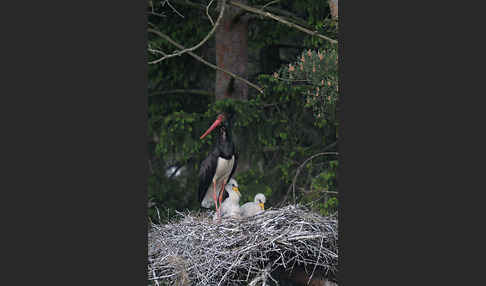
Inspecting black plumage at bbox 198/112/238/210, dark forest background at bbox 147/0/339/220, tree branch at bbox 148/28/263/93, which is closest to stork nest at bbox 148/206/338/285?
dark forest background at bbox 147/0/339/220

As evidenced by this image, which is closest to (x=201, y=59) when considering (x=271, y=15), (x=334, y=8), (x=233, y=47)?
(x=233, y=47)

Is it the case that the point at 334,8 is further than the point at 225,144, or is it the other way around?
the point at 225,144

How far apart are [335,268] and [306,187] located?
0.68 metres

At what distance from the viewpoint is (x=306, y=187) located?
4387mm

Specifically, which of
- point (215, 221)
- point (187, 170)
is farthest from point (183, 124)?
point (215, 221)

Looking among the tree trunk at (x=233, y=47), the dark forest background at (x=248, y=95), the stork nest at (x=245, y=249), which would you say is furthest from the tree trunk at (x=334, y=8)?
the stork nest at (x=245, y=249)

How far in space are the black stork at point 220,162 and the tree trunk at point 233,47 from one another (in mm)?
195

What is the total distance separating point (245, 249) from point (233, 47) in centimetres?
140

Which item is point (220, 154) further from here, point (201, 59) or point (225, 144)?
point (201, 59)

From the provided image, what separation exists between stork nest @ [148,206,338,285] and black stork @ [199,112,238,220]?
0.31 metres

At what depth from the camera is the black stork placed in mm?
4320

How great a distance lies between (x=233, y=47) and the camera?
433cm

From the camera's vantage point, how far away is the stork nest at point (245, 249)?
12.8 feet

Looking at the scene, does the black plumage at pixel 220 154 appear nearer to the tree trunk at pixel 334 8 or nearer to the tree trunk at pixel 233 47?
the tree trunk at pixel 233 47
